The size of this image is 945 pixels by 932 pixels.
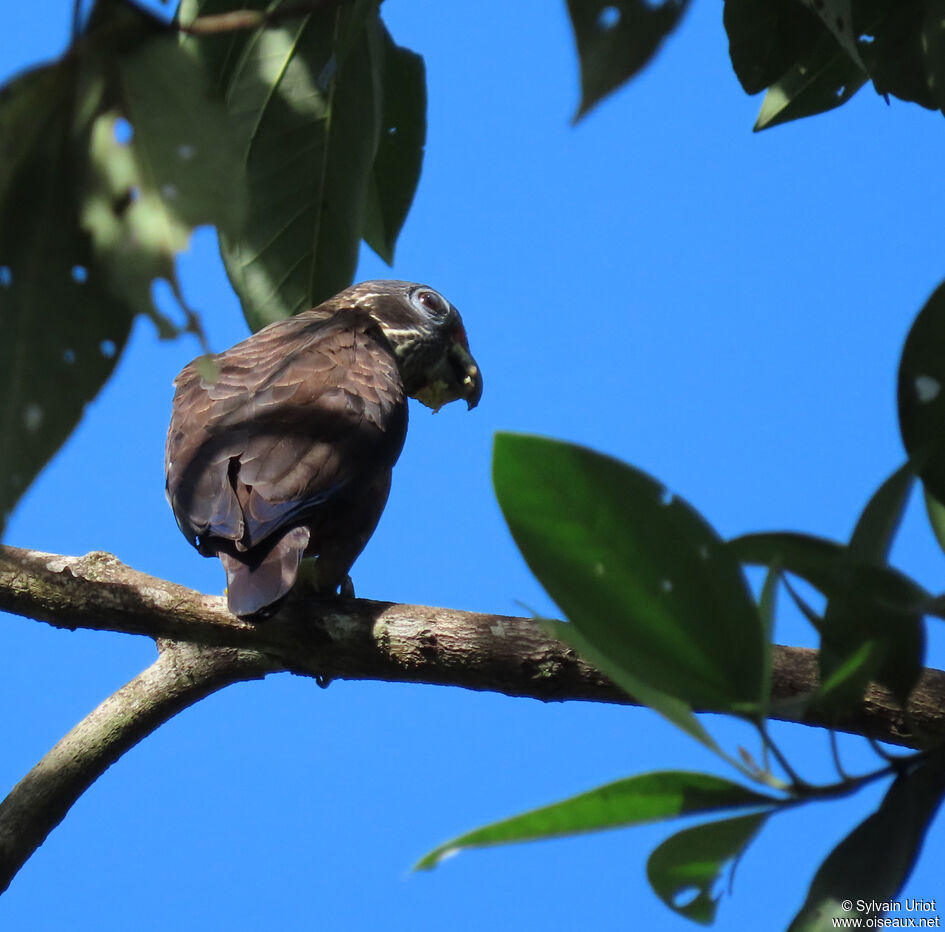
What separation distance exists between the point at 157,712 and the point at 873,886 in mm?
2323

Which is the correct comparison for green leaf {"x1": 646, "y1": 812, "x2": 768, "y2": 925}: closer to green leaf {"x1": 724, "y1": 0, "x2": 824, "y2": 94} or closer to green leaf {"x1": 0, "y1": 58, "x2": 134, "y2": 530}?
green leaf {"x1": 0, "y1": 58, "x2": 134, "y2": 530}

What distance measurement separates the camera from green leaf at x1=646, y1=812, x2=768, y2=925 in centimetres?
99

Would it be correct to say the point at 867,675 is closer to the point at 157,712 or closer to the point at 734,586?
the point at 734,586

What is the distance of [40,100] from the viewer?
34.9 inches

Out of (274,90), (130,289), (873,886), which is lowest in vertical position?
(873,886)

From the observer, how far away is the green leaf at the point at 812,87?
198 centimetres

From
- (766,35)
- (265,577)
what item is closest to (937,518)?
(766,35)

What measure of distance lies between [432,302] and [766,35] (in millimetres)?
2594

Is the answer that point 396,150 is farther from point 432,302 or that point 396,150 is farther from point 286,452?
point 432,302

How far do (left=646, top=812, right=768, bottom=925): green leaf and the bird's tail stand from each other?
1491 millimetres

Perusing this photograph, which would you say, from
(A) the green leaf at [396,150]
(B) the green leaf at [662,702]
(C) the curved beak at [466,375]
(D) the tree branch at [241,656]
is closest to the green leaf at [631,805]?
(B) the green leaf at [662,702]

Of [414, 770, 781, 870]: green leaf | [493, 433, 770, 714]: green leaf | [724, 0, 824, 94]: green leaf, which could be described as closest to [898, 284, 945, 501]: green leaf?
[493, 433, 770, 714]: green leaf

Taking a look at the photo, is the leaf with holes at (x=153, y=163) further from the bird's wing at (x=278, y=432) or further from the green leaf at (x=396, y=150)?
the bird's wing at (x=278, y=432)

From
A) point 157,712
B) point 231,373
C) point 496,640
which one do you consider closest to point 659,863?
point 496,640
